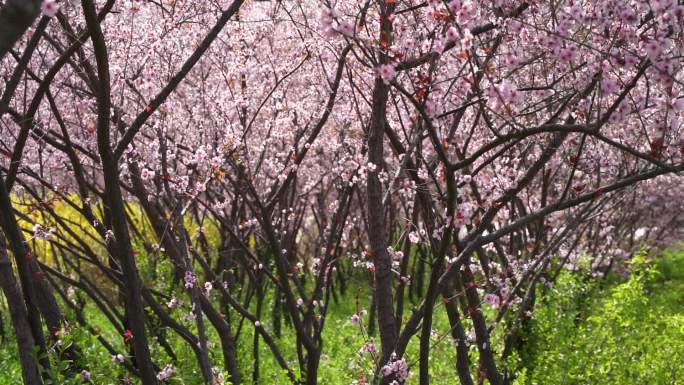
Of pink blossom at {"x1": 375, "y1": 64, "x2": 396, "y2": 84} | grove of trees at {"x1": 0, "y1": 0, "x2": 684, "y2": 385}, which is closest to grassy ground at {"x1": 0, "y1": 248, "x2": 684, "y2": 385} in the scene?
grove of trees at {"x1": 0, "y1": 0, "x2": 684, "y2": 385}

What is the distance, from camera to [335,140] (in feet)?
40.8

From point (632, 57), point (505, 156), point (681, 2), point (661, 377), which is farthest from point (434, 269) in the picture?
point (505, 156)

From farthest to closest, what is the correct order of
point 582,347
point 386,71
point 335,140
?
point 335,140
point 582,347
point 386,71

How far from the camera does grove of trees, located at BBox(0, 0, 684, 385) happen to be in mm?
4402

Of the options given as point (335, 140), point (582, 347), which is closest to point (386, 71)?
point (582, 347)

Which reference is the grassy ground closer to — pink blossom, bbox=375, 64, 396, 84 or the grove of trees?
the grove of trees

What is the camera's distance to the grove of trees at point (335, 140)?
4.40 meters

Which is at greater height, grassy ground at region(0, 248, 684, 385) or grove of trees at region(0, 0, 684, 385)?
grove of trees at region(0, 0, 684, 385)

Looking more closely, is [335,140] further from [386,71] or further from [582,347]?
[386,71]

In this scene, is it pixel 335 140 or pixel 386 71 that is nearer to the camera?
pixel 386 71

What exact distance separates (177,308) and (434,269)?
4.04m

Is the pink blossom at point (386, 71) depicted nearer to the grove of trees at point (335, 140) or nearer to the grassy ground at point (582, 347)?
the grove of trees at point (335, 140)

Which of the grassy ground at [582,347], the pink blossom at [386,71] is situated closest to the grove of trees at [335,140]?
the pink blossom at [386,71]

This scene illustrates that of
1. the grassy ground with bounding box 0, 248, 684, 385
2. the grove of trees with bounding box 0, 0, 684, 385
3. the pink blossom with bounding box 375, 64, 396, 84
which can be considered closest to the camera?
the pink blossom with bounding box 375, 64, 396, 84
